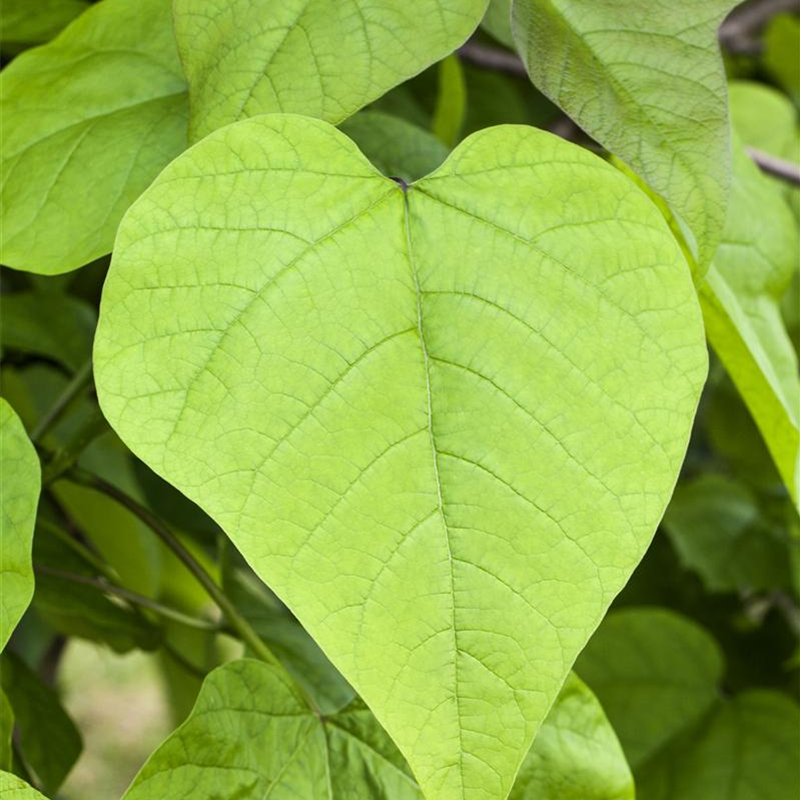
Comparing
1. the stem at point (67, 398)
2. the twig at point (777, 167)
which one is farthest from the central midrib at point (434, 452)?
the twig at point (777, 167)

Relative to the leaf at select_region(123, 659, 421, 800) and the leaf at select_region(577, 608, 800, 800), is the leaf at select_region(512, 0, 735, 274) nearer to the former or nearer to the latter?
the leaf at select_region(123, 659, 421, 800)

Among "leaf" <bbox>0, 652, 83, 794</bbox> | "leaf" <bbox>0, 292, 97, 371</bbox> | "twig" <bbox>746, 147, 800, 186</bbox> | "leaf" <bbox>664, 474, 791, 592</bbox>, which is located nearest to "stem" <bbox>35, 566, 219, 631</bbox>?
"leaf" <bbox>0, 652, 83, 794</bbox>

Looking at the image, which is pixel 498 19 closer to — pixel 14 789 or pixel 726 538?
pixel 14 789


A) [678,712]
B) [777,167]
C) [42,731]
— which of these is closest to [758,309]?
[777,167]

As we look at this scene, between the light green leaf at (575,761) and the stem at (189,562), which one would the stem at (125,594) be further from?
the light green leaf at (575,761)

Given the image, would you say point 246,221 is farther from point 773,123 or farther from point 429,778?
point 773,123

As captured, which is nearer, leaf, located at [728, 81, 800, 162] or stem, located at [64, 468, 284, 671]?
stem, located at [64, 468, 284, 671]
